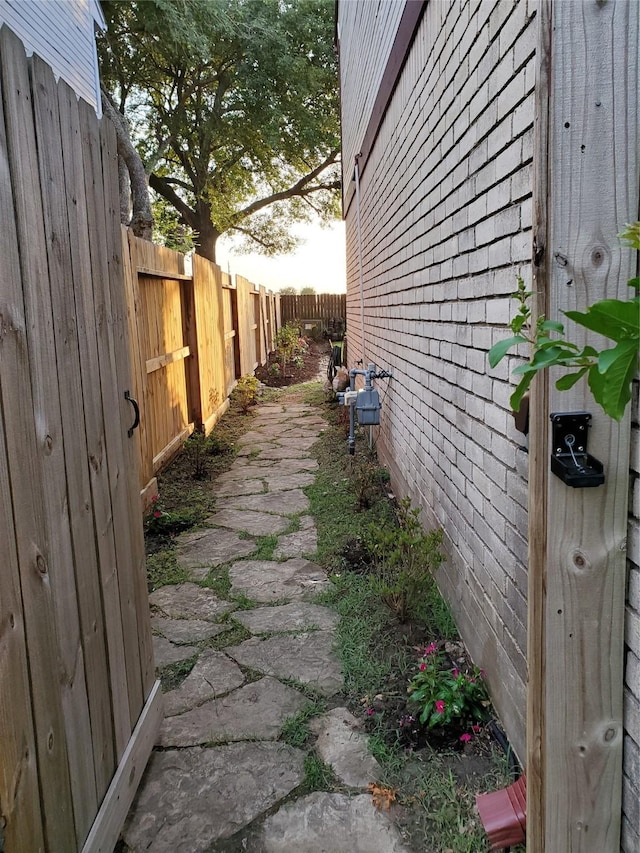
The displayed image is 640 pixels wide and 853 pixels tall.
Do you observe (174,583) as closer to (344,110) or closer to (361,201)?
(361,201)

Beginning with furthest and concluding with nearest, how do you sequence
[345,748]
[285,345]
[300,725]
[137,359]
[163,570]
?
[285,345] < [137,359] < [163,570] < [300,725] < [345,748]

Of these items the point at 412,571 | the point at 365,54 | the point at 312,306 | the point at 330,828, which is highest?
the point at 365,54

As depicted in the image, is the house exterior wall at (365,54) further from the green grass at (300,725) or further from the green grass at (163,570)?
the green grass at (300,725)

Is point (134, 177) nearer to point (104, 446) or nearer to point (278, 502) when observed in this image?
point (278, 502)

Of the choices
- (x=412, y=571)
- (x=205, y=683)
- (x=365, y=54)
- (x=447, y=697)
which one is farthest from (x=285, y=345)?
(x=447, y=697)

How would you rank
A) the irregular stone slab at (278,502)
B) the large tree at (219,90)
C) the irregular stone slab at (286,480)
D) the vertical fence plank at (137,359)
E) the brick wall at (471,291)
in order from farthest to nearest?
1. the large tree at (219,90)
2. the irregular stone slab at (286,480)
3. the irregular stone slab at (278,502)
4. the vertical fence plank at (137,359)
5. the brick wall at (471,291)

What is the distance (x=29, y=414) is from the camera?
1.23 meters

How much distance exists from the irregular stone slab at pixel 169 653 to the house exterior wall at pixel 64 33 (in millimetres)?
6261

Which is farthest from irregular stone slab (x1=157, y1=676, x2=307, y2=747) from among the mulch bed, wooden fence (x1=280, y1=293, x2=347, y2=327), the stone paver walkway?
wooden fence (x1=280, y1=293, x2=347, y2=327)

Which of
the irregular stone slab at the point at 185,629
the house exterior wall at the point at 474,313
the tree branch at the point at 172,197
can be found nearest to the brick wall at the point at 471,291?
the house exterior wall at the point at 474,313

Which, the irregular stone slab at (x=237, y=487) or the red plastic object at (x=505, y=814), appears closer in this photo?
the red plastic object at (x=505, y=814)

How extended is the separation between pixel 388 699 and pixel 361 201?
222 inches

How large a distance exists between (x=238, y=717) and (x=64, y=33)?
9.65 metres

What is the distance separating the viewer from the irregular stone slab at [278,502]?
173 inches
